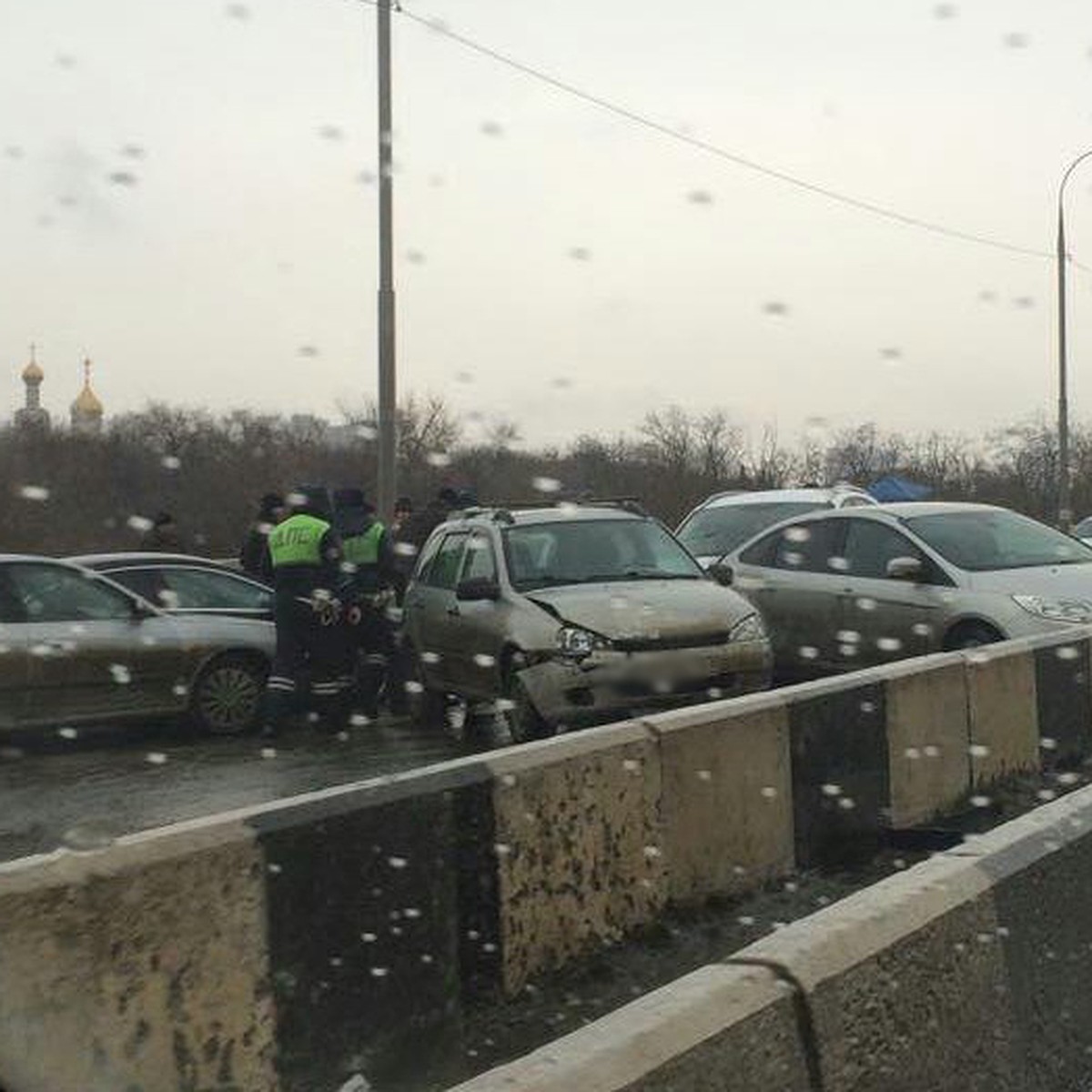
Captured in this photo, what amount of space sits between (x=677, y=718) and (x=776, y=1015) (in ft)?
9.29

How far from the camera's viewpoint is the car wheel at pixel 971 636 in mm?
10523

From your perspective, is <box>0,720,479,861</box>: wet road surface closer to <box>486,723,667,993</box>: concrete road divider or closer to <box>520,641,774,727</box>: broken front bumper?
<box>520,641,774,727</box>: broken front bumper

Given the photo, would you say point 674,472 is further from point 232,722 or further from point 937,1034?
point 937,1034

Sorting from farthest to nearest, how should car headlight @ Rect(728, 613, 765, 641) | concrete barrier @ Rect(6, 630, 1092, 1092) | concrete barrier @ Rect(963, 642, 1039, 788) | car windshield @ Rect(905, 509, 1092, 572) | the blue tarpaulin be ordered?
1. the blue tarpaulin
2. car windshield @ Rect(905, 509, 1092, 572)
3. car headlight @ Rect(728, 613, 765, 641)
4. concrete barrier @ Rect(963, 642, 1039, 788)
5. concrete barrier @ Rect(6, 630, 1092, 1092)

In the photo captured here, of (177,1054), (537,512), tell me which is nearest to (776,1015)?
(177,1054)

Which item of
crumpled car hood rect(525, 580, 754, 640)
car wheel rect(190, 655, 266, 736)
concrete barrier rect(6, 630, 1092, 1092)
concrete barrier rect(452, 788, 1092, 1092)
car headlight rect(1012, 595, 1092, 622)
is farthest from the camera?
car wheel rect(190, 655, 266, 736)

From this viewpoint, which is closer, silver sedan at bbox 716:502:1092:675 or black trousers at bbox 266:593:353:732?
silver sedan at bbox 716:502:1092:675

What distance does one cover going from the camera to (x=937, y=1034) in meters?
3.00

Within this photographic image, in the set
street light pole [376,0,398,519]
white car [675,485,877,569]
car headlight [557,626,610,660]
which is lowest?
car headlight [557,626,610,660]

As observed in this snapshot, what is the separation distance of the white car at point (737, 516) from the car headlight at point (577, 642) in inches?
218

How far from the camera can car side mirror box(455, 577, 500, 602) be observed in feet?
34.3

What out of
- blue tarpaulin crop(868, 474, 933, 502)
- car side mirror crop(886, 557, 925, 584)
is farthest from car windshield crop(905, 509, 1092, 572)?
blue tarpaulin crop(868, 474, 933, 502)

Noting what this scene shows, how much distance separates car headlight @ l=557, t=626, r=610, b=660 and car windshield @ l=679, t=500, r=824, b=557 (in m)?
5.69

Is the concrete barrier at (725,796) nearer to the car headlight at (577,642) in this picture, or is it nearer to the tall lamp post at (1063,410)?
the car headlight at (577,642)
